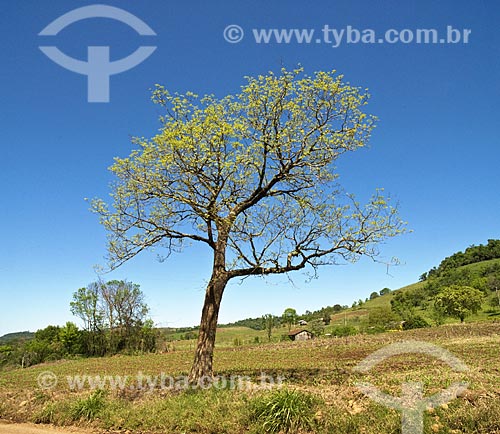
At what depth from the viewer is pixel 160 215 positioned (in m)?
14.0

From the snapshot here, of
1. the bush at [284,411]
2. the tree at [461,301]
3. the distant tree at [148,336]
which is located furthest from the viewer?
the distant tree at [148,336]

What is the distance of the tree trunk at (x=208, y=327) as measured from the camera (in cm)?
1336

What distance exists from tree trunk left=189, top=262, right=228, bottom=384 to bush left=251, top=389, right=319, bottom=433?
4277mm

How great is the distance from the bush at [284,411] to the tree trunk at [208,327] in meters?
4.28

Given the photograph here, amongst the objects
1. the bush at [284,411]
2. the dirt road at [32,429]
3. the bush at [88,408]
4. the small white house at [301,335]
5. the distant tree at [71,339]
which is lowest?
the small white house at [301,335]

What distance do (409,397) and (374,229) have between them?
544cm

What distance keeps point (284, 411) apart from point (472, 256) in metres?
149

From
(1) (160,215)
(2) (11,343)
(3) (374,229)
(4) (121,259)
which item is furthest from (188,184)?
(2) (11,343)

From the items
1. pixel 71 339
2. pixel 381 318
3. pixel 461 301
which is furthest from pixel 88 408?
pixel 381 318

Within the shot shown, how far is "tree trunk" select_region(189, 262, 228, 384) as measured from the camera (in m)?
13.4

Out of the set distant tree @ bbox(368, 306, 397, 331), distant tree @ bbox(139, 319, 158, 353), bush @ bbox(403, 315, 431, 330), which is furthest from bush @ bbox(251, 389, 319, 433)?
distant tree @ bbox(368, 306, 397, 331)

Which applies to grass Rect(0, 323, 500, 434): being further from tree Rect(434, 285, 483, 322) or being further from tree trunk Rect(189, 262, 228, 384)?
tree Rect(434, 285, 483, 322)

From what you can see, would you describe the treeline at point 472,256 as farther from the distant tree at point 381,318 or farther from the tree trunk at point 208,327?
the tree trunk at point 208,327

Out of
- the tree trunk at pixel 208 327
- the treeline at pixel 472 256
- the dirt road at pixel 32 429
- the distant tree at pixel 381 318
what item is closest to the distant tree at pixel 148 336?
the distant tree at pixel 381 318
